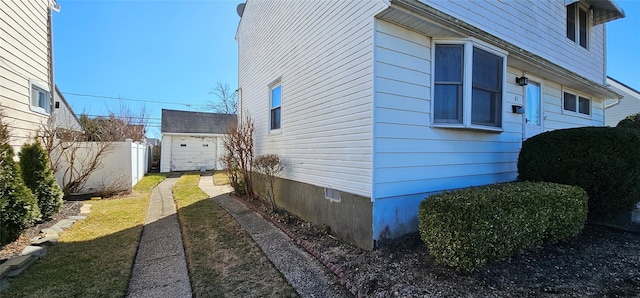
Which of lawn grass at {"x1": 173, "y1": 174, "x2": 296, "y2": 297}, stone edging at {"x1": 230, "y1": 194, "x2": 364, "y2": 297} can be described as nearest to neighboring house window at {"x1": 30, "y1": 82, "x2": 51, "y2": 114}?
lawn grass at {"x1": 173, "y1": 174, "x2": 296, "y2": 297}

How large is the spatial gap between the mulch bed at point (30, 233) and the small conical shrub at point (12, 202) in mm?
130

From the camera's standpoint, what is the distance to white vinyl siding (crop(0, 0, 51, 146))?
224 inches

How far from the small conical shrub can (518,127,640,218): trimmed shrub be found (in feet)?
29.3

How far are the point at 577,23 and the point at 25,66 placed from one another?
13.7 m

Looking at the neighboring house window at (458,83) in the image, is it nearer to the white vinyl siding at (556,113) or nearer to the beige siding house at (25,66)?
the white vinyl siding at (556,113)

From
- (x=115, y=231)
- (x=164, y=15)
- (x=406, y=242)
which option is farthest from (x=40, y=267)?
(x=164, y=15)

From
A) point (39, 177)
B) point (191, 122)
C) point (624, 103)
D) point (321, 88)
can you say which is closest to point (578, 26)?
point (321, 88)

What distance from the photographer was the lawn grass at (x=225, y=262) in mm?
3254

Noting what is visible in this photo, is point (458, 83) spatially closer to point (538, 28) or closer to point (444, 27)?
point (444, 27)

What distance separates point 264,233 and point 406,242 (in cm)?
261

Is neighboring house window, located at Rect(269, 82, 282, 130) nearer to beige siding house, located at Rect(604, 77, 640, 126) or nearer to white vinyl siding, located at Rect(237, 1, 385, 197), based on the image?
white vinyl siding, located at Rect(237, 1, 385, 197)

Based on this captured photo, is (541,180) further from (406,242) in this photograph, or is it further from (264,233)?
(264,233)

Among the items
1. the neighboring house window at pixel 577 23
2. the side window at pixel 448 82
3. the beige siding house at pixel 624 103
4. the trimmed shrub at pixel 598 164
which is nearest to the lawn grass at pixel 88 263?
the side window at pixel 448 82

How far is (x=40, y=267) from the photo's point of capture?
12.7ft
